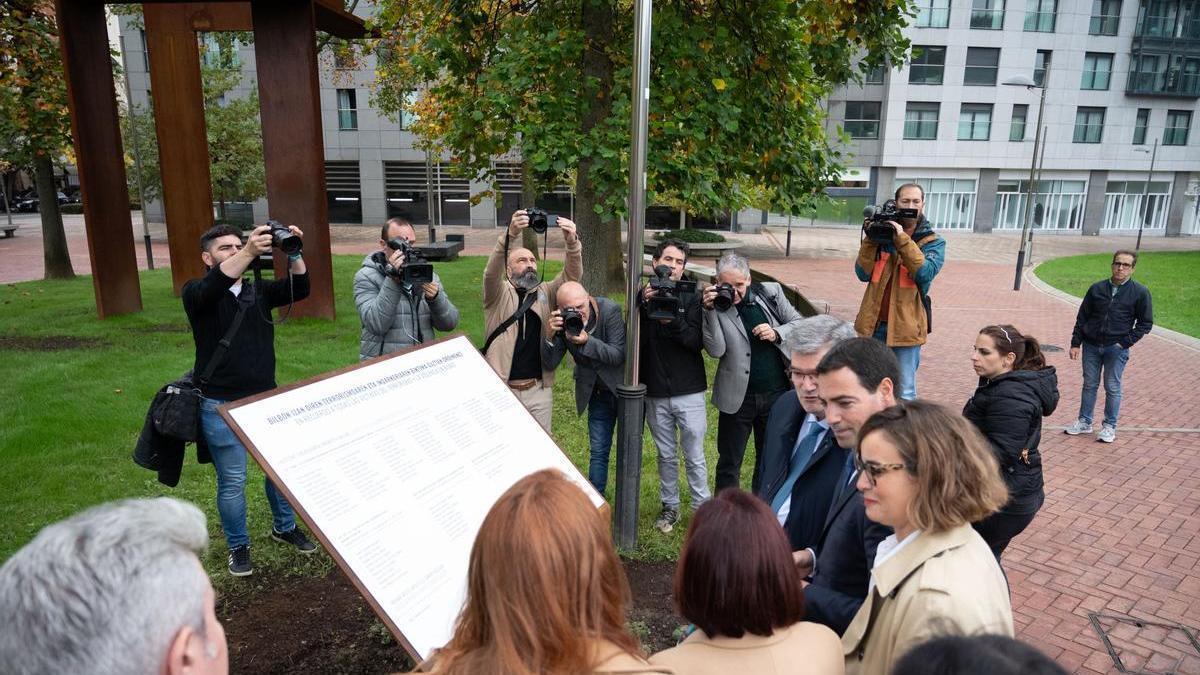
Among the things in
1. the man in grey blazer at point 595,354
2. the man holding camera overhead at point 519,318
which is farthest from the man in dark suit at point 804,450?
the man holding camera overhead at point 519,318

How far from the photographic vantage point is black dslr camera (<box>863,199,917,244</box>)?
5543 millimetres

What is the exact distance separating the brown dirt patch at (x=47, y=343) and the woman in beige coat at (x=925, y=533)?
10288 millimetres

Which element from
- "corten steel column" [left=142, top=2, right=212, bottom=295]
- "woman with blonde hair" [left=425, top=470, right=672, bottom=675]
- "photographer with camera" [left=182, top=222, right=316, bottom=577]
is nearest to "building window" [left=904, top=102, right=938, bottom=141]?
"corten steel column" [left=142, top=2, right=212, bottom=295]

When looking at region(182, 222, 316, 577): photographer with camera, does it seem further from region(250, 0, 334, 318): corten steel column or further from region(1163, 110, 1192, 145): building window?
region(1163, 110, 1192, 145): building window

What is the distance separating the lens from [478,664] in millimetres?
1621

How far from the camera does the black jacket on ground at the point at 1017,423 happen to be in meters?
3.66

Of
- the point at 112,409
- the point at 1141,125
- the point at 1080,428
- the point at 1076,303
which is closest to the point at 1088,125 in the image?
the point at 1141,125

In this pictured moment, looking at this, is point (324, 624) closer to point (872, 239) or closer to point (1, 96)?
point (872, 239)

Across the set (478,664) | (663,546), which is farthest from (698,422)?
(478,664)

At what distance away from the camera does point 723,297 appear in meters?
4.50

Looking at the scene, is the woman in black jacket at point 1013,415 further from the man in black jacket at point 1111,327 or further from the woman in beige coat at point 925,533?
the man in black jacket at point 1111,327

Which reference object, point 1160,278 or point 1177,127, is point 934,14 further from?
point 1160,278

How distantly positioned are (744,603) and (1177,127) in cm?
4944

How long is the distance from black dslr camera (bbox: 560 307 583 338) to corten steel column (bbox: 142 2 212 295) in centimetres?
946
